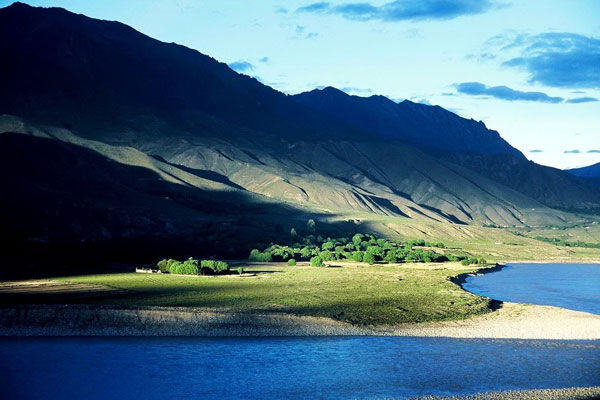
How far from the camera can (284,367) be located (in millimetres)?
56438

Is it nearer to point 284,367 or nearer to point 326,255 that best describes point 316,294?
point 284,367

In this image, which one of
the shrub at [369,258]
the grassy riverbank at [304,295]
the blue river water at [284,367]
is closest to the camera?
the blue river water at [284,367]

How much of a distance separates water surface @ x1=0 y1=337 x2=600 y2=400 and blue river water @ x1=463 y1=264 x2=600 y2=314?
34.0m

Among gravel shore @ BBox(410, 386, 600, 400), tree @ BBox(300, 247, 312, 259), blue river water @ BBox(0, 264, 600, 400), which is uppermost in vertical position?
tree @ BBox(300, 247, 312, 259)

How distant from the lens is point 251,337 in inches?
2697

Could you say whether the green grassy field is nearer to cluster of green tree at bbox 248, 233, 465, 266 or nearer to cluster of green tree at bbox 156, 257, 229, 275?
cluster of green tree at bbox 156, 257, 229, 275

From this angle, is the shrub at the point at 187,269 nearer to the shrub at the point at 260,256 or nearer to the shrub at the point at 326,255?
the shrub at the point at 260,256

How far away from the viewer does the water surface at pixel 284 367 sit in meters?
50.1

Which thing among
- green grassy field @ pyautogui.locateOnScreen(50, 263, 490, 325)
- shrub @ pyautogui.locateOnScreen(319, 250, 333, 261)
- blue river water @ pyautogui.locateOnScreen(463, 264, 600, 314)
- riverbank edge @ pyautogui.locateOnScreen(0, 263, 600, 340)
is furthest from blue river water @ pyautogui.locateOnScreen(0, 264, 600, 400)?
shrub @ pyautogui.locateOnScreen(319, 250, 333, 261)

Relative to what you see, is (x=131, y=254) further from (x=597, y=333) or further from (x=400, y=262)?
(x=597, y=333)

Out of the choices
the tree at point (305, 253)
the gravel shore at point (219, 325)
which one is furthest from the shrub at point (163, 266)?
the gravel shore at point (219, 325)

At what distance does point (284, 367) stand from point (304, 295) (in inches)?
1368

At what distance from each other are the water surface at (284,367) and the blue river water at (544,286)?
34.0 metres

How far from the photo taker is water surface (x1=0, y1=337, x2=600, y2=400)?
5012 cm
